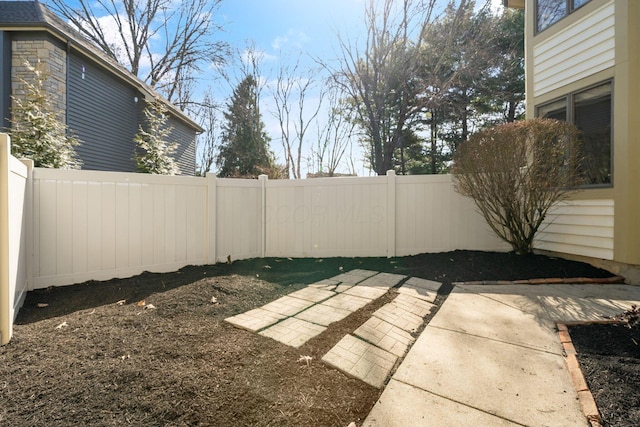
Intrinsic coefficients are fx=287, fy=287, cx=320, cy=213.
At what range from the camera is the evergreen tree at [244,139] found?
17.0m

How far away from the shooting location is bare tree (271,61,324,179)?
587 inches

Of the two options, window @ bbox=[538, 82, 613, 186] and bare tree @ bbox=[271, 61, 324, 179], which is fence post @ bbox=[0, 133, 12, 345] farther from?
bare tree @ bbox=[271, 61, 324, 179]

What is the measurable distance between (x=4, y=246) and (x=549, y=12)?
812 cm

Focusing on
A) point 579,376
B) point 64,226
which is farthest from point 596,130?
point 64,226

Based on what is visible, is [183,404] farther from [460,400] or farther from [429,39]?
[429,39]

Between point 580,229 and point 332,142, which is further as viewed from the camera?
point 332,142

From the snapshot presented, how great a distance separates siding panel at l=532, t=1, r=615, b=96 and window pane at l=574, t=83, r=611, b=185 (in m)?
0.37

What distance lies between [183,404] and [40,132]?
4501 mm

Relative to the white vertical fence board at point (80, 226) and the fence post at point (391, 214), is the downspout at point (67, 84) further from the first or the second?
the fence post at point (391, 214)

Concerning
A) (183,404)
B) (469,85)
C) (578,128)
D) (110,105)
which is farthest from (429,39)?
(183,404)

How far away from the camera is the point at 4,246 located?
2.11 meters

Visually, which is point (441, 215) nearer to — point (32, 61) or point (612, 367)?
point (612, 367)

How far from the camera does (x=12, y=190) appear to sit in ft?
7.59

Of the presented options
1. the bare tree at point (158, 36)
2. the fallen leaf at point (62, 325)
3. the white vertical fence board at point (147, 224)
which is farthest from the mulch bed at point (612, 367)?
the bare tree at point (158, 36)
